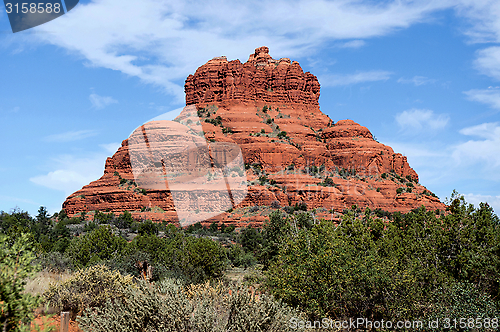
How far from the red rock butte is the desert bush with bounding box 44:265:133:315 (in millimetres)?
61182

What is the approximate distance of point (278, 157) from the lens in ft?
320

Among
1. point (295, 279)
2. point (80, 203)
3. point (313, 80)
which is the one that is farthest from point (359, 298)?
point (313, 80)

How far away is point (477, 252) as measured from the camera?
16703mm

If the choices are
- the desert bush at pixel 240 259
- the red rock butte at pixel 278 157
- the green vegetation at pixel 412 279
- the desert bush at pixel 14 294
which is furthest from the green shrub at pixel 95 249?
the red rock butte at pixel 278 157

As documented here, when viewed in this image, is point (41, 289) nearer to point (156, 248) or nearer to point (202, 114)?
point (156, 248)

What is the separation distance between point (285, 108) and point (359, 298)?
10618 cm

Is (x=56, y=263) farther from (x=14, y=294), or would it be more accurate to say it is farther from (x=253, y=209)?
(x=253, y=209)

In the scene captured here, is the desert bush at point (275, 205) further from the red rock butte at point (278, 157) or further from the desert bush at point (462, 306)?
the desert bush at point (462, 306)

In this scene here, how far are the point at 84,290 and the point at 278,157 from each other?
81705mm

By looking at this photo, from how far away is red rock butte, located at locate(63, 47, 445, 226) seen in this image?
87.1 metres

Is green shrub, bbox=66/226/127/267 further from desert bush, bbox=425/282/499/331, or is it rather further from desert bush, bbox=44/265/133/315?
desert bush, bbox=425/282/499/331

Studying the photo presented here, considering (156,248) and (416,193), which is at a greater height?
(416,193)

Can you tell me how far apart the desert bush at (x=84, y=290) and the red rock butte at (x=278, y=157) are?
61182mm

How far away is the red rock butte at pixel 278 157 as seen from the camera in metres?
87.1
